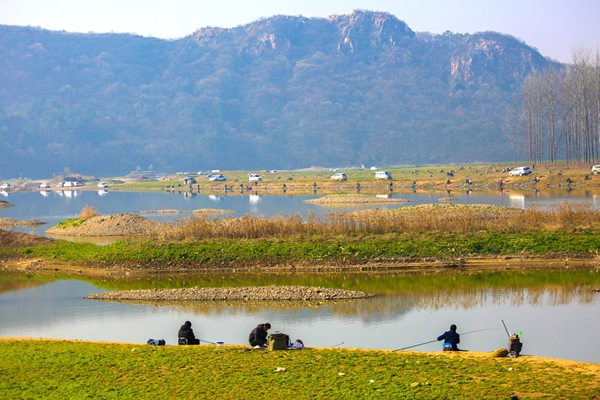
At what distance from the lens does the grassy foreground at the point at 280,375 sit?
16406 mm

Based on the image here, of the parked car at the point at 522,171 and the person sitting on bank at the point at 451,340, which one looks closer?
the person sitting on bank at the point at 451,340

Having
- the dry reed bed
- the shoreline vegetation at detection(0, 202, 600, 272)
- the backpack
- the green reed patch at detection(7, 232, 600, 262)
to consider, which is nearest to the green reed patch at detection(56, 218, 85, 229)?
the shoreline vegetation at detection(0, 202, 600, 272)

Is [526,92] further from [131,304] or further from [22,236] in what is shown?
[131,304]

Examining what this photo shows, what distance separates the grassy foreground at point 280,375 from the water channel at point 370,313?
2.93 meters

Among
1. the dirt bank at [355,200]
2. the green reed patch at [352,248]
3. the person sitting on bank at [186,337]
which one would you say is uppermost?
the dirt bank at [355,200]

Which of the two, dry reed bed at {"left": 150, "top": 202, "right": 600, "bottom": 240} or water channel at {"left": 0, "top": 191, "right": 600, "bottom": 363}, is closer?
water channel at {"left": 0, "top": 191, "right": 600, "bottom": 363}

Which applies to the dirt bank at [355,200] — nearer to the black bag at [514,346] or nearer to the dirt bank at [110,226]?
the dirt bank at [110,226]

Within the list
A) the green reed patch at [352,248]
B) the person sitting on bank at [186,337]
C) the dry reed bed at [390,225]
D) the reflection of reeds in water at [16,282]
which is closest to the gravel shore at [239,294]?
the reflection of reeds in water at [16,282]

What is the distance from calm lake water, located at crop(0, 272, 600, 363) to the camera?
2305 cm

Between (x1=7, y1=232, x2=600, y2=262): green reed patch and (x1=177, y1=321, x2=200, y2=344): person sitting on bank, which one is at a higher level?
(x1=7, y1=232, x2=600, y2=262): green reed patch

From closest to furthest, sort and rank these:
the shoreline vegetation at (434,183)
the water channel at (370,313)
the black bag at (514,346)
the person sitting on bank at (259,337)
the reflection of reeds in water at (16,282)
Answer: the black bag at (514,346) < the person sitting on bank at (259,337) < the water channel at (370,313) < the reflection of reeds in water at (16,282) < the shoreline vegetation at (434,183)

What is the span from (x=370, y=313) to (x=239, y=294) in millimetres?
6377

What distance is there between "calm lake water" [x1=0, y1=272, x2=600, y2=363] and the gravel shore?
3.28ft

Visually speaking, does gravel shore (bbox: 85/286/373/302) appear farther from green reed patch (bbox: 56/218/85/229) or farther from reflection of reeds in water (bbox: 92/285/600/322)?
green reed patch (bbox: 56/218/85/229)
